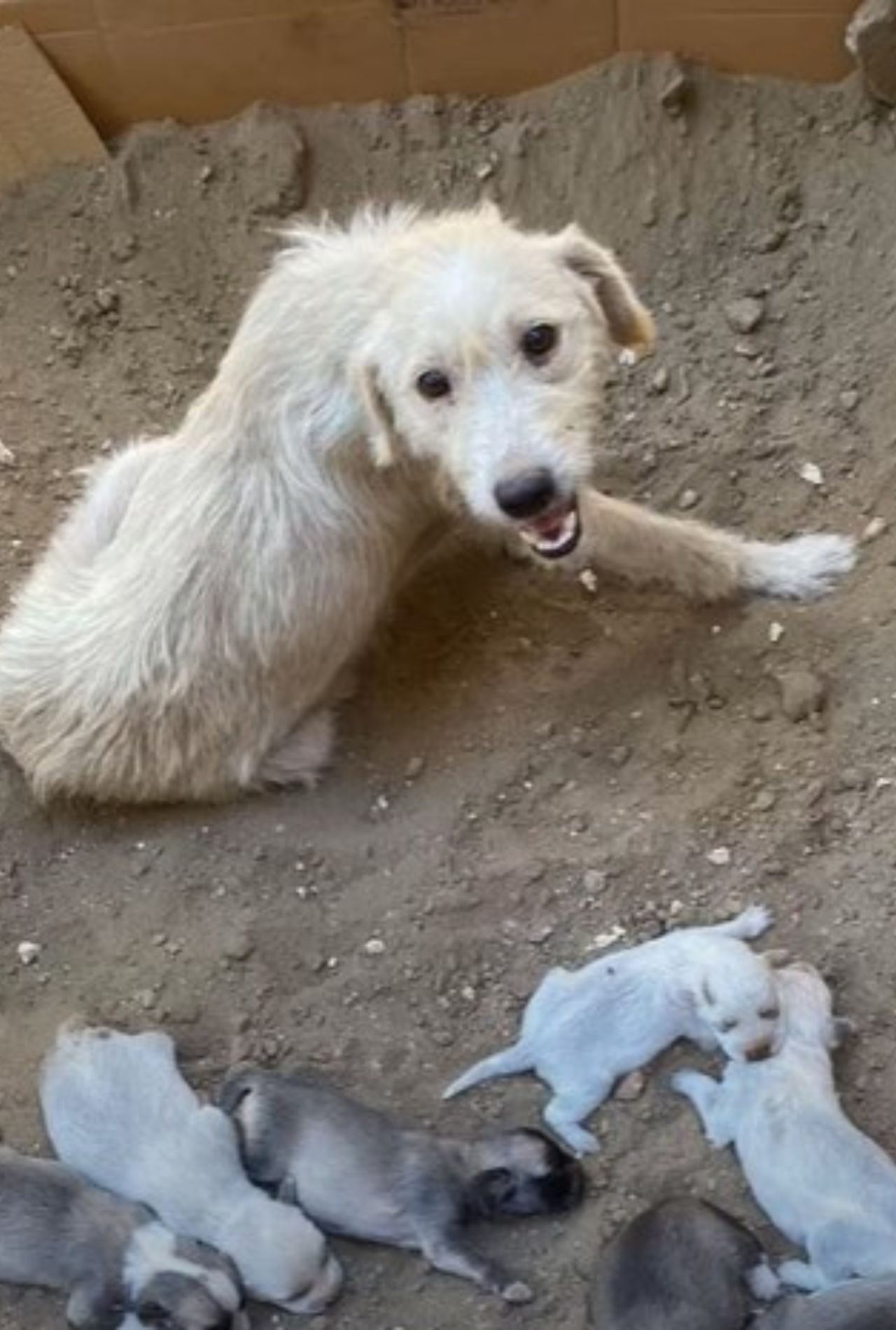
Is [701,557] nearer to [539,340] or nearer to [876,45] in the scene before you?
[539,340]

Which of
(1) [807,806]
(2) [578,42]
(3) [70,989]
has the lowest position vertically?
(1) [807,806]

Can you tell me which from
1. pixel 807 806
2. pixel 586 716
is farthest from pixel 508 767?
pixel 807 806

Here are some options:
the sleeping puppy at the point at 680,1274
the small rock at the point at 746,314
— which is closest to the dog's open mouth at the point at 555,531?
the small rock at the point at 746,314

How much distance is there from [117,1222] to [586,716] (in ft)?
4.32

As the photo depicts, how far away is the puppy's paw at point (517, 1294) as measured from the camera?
3.60 m

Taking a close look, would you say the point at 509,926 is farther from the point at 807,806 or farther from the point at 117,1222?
the point at 117,1222

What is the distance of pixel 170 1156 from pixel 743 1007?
0.94 meters

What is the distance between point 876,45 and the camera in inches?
185

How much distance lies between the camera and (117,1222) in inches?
143

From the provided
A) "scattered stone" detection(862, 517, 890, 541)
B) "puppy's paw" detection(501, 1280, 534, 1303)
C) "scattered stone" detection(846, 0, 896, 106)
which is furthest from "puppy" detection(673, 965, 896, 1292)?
"scattered stone" detection(846, 0, 896, 106)

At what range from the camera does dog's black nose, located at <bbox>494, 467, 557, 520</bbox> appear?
3.74 metres

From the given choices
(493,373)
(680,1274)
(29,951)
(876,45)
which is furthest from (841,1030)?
(876,45)

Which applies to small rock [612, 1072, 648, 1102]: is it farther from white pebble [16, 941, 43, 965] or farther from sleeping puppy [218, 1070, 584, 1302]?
white pebble [16, 941, 43, 965]

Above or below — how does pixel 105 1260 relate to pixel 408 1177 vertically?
above
